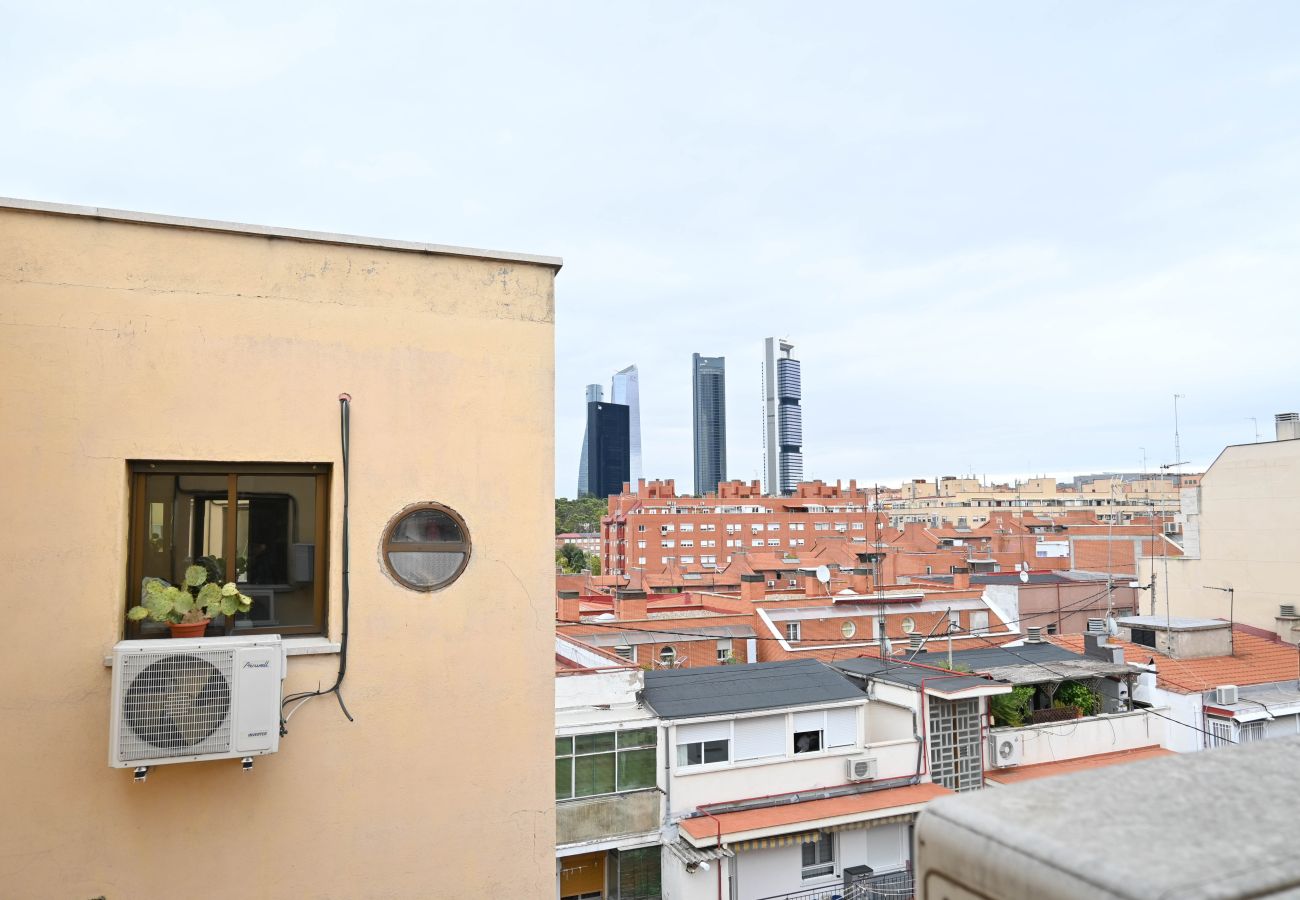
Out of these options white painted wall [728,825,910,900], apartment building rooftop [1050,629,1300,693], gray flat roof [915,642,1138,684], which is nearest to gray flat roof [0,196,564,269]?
white painted wall [728,825,910,900]

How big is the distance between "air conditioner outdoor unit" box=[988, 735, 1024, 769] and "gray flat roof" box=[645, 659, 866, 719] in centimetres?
333

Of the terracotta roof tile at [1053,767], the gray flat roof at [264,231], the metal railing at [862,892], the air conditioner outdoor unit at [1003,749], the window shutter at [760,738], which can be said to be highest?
the gray flat roof at [264,231]

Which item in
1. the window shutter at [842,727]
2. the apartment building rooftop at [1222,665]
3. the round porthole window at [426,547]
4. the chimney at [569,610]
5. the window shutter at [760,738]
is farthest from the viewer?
the chimney at [569,610]

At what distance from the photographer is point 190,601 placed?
13.1 feet

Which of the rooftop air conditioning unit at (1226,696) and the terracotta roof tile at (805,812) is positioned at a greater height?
the rooftop air conditioning unit at (1226,696)

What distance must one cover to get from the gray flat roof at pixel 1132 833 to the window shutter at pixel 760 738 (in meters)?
16.1

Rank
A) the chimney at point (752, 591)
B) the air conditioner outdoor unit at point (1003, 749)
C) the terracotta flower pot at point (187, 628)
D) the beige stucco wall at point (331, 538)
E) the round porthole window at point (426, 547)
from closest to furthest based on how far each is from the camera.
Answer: the beige stucco wall at point (331, 538) → the terracotta flower pot at point (187, 628) → the round porthole window at point (426, 547) → the air conditioner outdoor unit at point (1003, 749) → the chimney at point (752, 591)

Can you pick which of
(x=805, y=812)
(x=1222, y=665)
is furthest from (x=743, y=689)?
(x=1222, y=665)

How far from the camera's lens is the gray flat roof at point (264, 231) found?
12.8ft

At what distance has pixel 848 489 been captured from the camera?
9700 cm

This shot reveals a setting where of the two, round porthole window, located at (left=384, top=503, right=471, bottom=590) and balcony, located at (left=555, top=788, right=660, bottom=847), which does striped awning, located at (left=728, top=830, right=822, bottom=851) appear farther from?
round porthole window, located at (left=384, top=503, right=471, bottom=590)

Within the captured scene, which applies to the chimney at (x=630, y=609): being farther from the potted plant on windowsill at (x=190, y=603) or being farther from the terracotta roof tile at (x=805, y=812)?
the potted plant on windowsill at (x=190, y=603)

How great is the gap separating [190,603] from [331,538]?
0.70 meters

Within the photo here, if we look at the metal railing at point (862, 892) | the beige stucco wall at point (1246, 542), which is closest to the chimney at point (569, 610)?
the metal railing at point (862, 892)
